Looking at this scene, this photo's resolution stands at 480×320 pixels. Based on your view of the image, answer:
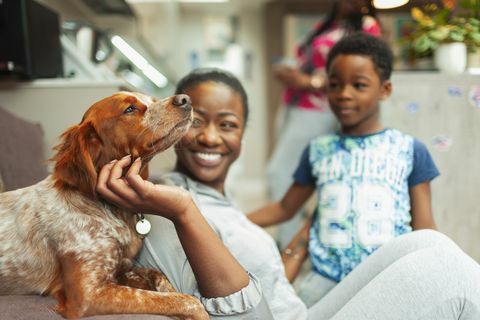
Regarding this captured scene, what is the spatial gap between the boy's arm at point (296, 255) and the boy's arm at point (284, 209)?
0.09 meters

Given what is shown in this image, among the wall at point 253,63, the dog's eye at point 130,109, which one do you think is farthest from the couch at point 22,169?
the wall at point 253,63

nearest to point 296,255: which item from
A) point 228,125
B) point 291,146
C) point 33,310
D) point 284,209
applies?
point 284,209

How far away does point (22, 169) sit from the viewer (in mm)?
954

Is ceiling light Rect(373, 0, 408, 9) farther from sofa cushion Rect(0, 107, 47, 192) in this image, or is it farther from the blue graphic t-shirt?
sofa cushion Rect(0, 107, 47, 192)

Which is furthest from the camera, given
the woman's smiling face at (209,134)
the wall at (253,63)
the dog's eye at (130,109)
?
the wall at (253,63)

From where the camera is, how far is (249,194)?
5.54 metres

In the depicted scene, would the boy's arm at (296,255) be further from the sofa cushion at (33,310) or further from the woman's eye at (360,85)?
the sofa cushion at (33,310)

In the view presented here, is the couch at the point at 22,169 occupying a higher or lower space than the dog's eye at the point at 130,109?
lower

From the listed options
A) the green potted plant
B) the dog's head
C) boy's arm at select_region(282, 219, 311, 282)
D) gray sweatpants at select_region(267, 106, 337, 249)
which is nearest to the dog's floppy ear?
the dog's head

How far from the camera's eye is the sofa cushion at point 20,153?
35.3 inches

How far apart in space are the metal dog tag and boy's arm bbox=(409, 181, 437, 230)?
2.47 feet

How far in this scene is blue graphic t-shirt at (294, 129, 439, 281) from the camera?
1.18m

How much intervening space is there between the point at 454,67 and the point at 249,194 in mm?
3973

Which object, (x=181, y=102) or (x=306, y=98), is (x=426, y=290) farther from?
(x=306, y=98)
